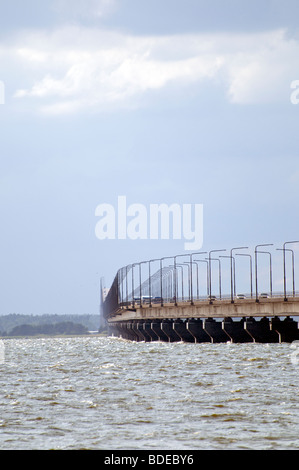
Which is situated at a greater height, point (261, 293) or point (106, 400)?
point (261, 293)

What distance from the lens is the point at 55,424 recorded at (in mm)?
30438

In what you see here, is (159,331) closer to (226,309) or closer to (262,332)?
(226,309)

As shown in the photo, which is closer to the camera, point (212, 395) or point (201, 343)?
point (212, 395)

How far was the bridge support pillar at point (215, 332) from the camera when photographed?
13162 cm

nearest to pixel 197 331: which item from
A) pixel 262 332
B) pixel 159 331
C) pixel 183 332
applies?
pixel 183 332

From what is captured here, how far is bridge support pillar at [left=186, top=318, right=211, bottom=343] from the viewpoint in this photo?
14088 cm

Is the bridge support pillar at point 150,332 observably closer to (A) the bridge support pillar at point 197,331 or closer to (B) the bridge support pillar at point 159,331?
(B) the bridge support pillar at point 159,331

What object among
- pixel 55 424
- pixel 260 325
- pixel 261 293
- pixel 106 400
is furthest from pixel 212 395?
pixel 261 293

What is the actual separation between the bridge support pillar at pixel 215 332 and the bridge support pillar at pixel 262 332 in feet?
38.4

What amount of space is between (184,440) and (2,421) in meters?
8.22

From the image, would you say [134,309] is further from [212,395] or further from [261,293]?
[212,395]

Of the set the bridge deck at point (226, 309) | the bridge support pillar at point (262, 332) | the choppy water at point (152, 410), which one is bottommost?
the choppy water at point (152, 410)

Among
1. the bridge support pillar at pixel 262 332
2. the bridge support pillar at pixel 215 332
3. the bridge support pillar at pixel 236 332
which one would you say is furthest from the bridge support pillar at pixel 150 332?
the bridge support pillar at pixel 262 332
